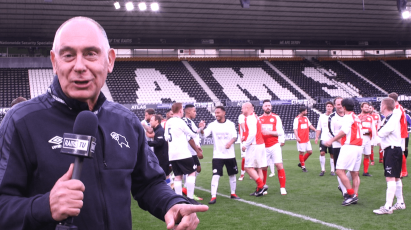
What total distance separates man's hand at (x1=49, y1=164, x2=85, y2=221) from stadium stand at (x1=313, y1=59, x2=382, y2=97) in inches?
1354

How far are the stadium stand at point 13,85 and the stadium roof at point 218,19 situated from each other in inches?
106

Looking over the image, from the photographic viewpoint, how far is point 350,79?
35.0 meters

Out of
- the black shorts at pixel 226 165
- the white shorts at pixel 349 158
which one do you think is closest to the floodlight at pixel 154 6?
the black shorts at pixel 226 165

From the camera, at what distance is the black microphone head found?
1351 millimetres

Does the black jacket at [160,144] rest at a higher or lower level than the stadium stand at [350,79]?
lower

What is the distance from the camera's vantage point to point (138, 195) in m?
1.91

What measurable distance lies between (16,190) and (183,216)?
25.4 inches

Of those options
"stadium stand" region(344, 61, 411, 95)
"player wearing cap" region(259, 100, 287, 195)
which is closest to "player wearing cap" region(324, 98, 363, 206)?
"player wearing cap" region(259, 100, 287, 195)

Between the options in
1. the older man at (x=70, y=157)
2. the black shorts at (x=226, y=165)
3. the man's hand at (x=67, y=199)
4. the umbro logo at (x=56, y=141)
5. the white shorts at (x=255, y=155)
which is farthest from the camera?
the white shorts at (x=255, y=155)

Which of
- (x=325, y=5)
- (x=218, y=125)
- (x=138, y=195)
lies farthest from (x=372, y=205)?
(x=325, y=5)

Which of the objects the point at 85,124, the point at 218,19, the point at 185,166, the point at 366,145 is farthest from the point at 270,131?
the point at 218,19

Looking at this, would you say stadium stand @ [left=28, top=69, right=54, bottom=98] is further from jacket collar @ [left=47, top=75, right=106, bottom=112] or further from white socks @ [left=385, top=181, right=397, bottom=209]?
jacket collar @ [left=47, top=75, right=106, bottom=112]

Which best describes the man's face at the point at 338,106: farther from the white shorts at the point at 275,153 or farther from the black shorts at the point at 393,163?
the black shorts at the point at 393,163

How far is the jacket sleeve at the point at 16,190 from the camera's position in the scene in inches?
52.1
